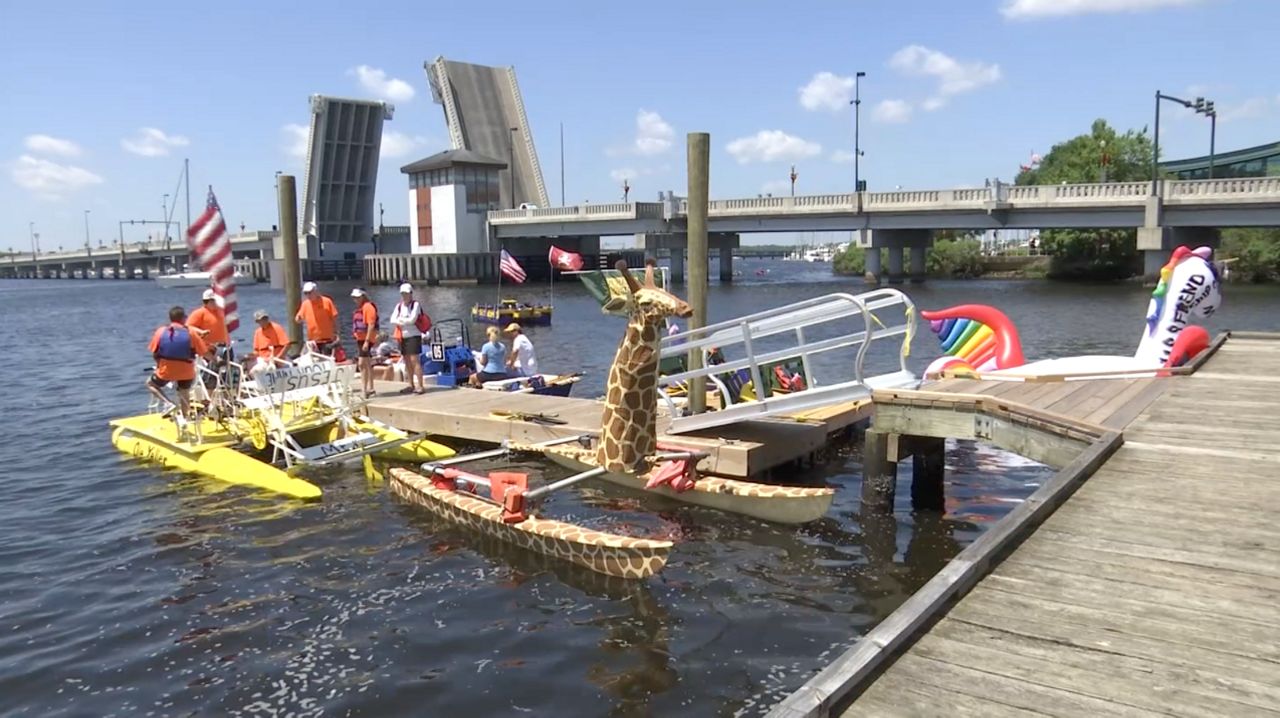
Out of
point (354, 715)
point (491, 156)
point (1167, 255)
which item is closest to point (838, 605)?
point (354, 715)

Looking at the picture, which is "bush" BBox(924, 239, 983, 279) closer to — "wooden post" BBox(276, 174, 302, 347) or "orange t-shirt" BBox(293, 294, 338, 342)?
"wooden post" BBox(276, 174, 302, 347)

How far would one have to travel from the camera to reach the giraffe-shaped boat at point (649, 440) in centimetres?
963

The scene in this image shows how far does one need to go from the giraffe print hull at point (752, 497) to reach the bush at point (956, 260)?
73.0m

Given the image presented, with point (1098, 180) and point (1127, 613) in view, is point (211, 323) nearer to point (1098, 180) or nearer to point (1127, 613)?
point (1127, 613)

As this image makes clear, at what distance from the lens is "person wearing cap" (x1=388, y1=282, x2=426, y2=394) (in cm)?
1466

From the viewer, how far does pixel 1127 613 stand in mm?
4672

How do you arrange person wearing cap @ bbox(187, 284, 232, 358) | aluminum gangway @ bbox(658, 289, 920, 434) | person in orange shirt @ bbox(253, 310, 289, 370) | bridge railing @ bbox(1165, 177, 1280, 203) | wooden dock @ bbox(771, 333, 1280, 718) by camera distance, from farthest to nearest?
bridge railing @ bbox(1165, 177, 1280, 203) → person in orange shirt @ bbox(253, 310, 289, 370) → person wearing cap @ bbox(187, 284, 232, 358) → aluminum gangway @ bbox(658, 289, 920, 434) → wooden dock @ bbox(771, 333, 1280, 718)

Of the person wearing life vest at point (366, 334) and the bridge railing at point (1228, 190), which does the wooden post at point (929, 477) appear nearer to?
the person wearing life vest at point (366, 334)

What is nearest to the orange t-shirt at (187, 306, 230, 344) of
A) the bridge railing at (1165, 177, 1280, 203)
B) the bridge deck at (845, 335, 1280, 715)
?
the bridge deck at (845, 335, 1280, 715)

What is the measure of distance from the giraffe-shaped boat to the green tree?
64.3 meters

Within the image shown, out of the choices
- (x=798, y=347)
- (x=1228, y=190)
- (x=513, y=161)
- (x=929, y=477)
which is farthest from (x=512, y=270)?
(x=513, y=161)

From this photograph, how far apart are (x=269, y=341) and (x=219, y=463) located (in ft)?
8.74

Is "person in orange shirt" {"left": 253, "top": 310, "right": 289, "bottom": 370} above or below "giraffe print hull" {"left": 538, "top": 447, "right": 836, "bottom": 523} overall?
above

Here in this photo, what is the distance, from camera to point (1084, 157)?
73.2 metres
